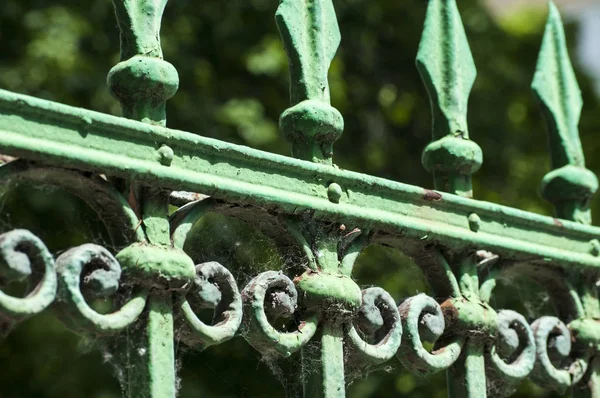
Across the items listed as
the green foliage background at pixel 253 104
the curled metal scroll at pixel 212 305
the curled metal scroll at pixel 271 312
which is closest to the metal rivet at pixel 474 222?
the curled metal scroll at pixel 271 312

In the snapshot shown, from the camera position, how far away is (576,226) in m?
2.31

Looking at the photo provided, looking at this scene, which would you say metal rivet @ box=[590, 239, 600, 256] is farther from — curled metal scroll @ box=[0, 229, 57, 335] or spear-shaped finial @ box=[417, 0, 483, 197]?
curled metal scroll @ box=[0, 229, 57, 335]

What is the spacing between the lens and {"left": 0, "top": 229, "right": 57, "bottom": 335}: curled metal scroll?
1450mm

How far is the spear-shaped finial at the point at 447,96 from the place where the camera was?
216 cm

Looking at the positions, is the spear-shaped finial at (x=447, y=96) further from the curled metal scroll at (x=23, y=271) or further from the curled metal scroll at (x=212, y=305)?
the curled metal scroll at (x=23, y=271)

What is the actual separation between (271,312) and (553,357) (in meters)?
0.79

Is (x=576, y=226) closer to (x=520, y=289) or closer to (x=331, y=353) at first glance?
(x=520, y=289)

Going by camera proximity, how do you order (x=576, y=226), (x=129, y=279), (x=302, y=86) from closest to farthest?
(x=129, y=279)
(x=302, y=86)
(x=576, y=226)

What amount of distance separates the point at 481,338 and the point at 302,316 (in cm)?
44

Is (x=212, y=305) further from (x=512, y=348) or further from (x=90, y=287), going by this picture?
(x=512, y=348)

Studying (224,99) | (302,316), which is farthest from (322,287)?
(224,99)

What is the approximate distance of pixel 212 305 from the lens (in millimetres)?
1681

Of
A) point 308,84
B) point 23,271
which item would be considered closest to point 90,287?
point 23,271

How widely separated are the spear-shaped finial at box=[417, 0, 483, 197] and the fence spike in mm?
300
